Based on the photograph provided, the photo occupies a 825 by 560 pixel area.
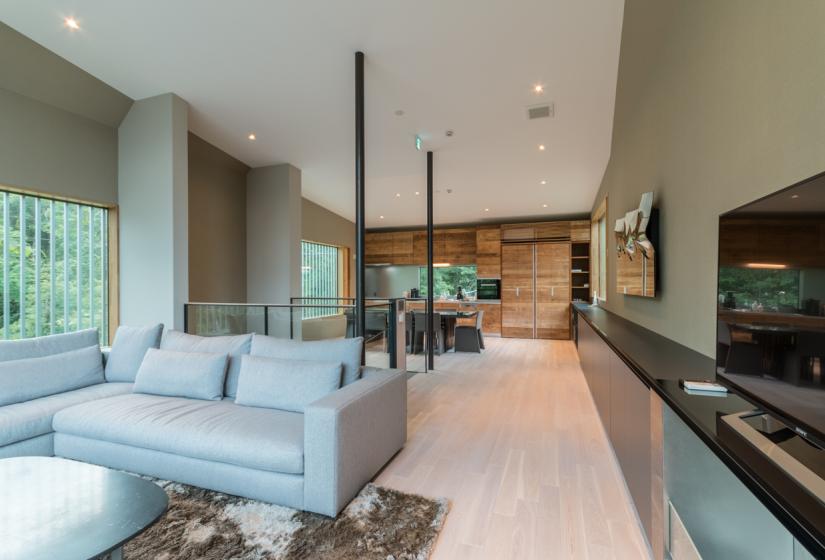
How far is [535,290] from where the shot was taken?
27.7 feet

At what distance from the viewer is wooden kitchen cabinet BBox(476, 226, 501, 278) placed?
29.0ft

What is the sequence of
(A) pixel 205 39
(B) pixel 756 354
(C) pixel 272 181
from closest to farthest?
(B) pixel 756 354
(A) pixel 205 39
(C) pixel 272 181

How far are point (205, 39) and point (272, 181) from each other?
2.67 meters

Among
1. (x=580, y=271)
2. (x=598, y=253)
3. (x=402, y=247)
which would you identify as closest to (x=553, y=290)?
(x=580, y=271)

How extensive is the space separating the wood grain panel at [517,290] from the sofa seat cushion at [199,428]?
699 cm

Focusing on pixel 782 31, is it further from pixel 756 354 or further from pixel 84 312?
pixel 84 312

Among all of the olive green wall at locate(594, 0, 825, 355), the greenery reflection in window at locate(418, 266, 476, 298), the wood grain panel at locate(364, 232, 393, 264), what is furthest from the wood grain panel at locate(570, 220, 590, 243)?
the olive green wall at locate(594, 0, 825, 355)

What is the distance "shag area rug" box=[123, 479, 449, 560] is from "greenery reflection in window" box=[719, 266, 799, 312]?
161cm

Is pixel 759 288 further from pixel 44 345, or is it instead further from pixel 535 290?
pixel 535 290

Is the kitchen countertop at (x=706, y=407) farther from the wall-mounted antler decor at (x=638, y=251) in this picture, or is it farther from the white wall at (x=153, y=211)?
the white wall at (x=153, y=211)

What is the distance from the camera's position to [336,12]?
2.94 meters

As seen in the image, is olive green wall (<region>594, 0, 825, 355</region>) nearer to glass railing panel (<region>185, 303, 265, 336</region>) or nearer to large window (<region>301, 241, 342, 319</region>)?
glass railing panel (<region>185, 303, 265, 336</region>)

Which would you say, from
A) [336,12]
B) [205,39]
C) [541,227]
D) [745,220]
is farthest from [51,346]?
[541,227]

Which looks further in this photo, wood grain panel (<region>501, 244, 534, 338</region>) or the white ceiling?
wood grain panel (<region>501, 244, 534, 338</region>)
